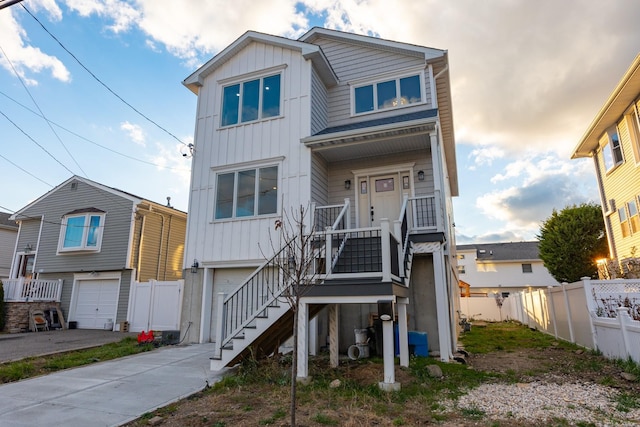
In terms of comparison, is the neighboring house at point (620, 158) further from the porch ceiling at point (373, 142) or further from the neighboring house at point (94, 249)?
the neighboring house at point (94, 249)

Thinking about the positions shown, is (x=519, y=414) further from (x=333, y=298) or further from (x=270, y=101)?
(x=270, y=101)

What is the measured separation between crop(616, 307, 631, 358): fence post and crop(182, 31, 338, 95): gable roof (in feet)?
31.1

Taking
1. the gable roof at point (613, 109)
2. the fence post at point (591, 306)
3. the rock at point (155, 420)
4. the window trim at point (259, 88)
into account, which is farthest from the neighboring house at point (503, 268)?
the rock at point (155, 420)

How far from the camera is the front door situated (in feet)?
33.1

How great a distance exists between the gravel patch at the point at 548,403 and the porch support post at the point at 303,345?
2261mm

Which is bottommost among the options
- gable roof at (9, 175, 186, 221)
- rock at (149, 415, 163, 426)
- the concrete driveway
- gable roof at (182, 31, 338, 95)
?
rock at (149, 415, 163, 426)

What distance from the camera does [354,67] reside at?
11773 mm

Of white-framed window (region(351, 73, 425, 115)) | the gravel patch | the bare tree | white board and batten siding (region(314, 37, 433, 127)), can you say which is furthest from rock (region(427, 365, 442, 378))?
white-framed window (region(351, 73, 425, 115))

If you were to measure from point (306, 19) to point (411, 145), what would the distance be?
6387mm

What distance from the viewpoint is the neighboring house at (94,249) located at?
15.1 m

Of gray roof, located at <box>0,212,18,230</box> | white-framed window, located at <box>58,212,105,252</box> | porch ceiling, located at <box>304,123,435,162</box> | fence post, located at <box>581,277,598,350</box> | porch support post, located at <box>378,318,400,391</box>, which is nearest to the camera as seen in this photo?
porch support post, located at <box>378,318,400,391</box>

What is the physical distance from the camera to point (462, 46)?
12312 millimetres

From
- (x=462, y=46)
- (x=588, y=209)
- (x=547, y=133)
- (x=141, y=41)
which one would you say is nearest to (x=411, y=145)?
(x=462, y=46)

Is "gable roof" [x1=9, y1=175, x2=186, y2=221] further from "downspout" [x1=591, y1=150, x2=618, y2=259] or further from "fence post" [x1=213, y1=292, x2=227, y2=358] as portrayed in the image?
"downspout" [x1=591, y1=150, x2=618, y2=259]
